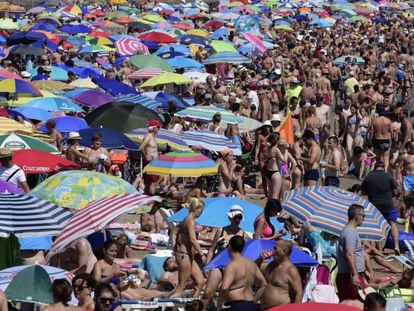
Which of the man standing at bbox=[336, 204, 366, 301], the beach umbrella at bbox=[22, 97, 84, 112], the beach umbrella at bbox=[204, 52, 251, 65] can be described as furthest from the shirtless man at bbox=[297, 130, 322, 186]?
the beach umbrella at bbox=[204, 52, 251, 65]

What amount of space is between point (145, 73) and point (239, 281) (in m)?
12.7

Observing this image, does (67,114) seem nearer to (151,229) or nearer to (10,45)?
(151,229)

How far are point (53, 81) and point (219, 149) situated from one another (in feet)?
14.7

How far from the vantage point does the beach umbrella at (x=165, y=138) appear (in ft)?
47.8

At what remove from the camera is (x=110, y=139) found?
547 inches

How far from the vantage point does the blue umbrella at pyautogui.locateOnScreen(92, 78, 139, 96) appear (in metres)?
18.3

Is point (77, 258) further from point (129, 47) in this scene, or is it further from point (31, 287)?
point (129, 47)

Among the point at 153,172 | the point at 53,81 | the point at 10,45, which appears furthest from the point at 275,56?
the point at 153,172

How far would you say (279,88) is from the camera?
21.5m

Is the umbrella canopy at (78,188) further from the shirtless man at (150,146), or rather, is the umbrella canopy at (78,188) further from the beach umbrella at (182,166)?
the shirtless man at (150,146)

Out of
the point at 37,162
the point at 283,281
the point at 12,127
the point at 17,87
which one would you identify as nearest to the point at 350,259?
the point at 283,281

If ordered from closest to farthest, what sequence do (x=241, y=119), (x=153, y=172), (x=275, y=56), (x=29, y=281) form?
(x=29, y=281)
(x=153, y=172)
(x=241, y=119)
(x=275, y=56)

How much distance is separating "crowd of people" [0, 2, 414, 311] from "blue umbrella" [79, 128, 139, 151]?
14cm

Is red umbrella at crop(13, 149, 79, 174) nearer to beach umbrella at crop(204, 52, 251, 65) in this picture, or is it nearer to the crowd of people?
the crowd of people
